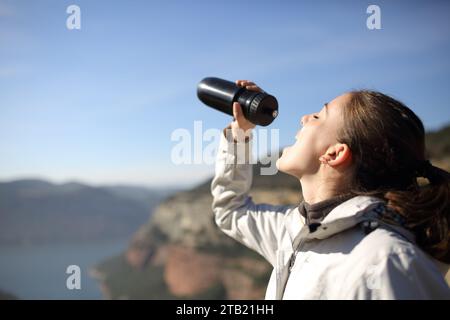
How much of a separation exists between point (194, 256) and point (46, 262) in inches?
1623

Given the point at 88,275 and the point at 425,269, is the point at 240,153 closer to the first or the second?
the point at 425,269

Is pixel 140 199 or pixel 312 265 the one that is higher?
pixel 312 265

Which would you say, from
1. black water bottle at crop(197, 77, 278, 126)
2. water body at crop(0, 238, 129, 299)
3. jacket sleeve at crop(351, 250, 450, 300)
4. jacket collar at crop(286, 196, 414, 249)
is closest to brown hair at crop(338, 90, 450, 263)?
jacket collar at crop(286, 196, 414, 249)

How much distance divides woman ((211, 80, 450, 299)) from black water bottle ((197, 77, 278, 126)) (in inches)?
13.4

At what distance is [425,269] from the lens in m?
1.38

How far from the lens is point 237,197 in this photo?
238cm

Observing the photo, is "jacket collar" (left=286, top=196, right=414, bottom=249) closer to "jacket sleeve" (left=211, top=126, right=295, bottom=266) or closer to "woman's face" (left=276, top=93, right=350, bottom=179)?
"woman's face" (left=276, top=93, right=350, bottom=179)

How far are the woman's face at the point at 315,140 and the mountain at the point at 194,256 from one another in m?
25.5

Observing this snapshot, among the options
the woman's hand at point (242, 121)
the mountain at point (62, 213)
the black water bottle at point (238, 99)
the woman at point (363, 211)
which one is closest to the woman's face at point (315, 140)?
the woman at point (363, 211)

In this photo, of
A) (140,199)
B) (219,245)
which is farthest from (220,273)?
(140,199)

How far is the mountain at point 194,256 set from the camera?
122 feet

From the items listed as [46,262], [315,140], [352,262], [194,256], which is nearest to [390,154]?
[315,140]

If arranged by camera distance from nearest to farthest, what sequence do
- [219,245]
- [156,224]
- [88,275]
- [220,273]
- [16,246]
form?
1. [220,273]
2. [219,245]
3. [156,224]
4. [88,275]
5. [16,246]
